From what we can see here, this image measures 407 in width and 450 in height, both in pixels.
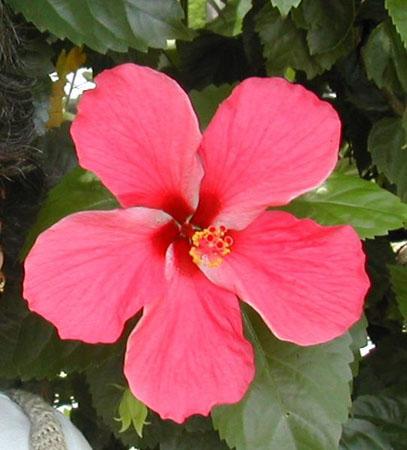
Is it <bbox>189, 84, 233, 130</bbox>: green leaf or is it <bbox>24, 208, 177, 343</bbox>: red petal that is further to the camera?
<bbox>189, 84, 233, 130</bbox>: green leaf

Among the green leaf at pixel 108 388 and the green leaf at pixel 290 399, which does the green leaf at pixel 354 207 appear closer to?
the green leaf at pixel 290 399

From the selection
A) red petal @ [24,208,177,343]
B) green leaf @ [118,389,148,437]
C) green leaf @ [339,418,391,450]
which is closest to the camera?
red petal @ [24,208,177,343]

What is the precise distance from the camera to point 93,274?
77cm

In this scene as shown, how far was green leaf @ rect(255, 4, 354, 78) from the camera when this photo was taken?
102 cm

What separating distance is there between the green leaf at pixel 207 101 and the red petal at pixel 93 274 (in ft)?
0.56

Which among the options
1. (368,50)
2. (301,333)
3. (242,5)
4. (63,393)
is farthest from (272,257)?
(63,393)

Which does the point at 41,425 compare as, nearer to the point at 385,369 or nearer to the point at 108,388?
the point at 108,388

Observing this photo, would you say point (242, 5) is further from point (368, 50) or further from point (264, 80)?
point (264, 80)

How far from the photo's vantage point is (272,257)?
0.80 m

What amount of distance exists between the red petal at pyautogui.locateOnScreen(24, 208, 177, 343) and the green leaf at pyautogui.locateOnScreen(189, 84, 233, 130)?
17 cm

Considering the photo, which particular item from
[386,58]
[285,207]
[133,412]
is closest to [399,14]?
[386,58]

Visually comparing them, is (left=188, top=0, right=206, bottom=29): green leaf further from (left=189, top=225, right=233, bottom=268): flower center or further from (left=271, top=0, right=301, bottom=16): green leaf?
(left=189, top=225, right=233, bottom=268): flower center

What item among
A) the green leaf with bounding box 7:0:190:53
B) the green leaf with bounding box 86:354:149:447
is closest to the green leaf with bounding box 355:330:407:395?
the green leaf with bounding box 86:354:149:447

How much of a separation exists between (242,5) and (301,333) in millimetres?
467
